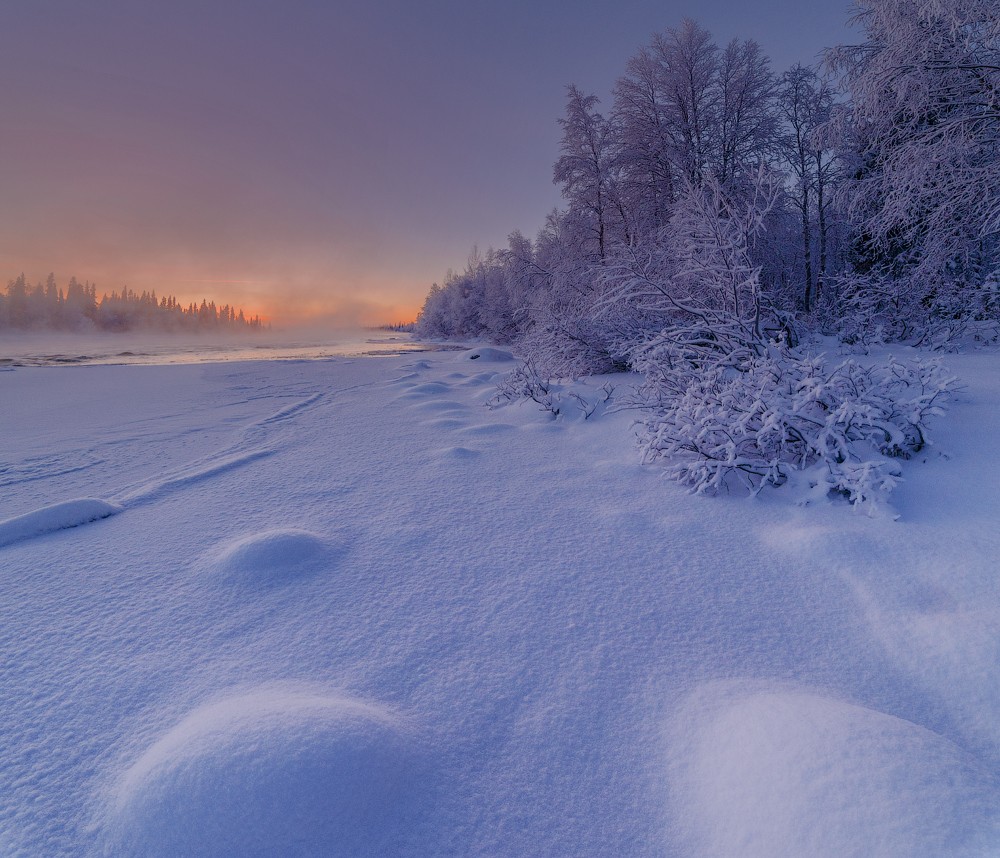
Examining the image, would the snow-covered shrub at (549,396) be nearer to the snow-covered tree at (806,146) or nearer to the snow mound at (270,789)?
the snow mound at (270,789)

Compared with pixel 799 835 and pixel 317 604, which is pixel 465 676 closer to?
pixel 317 604

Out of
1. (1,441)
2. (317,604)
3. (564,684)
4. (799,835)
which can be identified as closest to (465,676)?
(564,684)

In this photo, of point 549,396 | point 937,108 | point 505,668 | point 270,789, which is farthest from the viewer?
point 937,108

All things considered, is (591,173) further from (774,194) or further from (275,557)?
(275,557)

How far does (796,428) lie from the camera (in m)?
3.33

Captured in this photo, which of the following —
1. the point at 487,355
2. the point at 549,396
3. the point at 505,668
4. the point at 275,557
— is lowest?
the point at 505,668

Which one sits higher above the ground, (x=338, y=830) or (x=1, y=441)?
(x=1, y=441)

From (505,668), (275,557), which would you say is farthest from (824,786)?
(275,557)

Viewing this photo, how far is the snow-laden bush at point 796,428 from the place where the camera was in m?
3.16

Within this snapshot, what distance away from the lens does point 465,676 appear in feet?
5.82

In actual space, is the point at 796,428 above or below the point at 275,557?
above

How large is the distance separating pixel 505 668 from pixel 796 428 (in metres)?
2.81

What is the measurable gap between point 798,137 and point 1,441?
2162 centimetres

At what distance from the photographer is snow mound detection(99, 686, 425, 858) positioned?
44.7 inches
